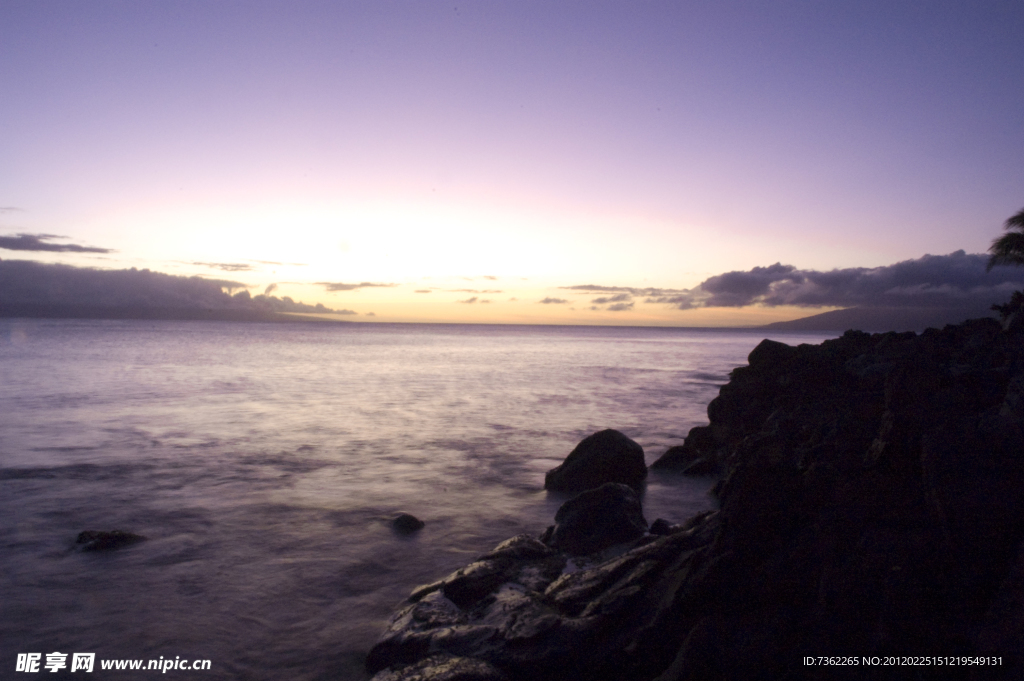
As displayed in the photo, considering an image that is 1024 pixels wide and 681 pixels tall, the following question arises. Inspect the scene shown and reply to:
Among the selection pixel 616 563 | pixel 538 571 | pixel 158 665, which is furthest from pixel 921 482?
pixel 158 665

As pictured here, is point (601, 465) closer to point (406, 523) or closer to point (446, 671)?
point (406, 523)

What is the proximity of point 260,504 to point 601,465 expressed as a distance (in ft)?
27.9

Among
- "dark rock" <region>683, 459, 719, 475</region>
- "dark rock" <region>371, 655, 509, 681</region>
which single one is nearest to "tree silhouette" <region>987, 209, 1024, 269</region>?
"dark rock" <region>683, 459, 719, 475</region>

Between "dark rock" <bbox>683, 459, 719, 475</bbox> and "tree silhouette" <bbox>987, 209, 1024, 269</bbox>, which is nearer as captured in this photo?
"dark rock" <bbox>683, 459, 719, 475</bbox>

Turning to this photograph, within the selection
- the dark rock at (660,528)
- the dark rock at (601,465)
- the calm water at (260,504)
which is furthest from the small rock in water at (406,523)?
the dark rock at (660,528)

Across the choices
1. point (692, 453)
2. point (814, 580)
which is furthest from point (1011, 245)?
point (814, 580)

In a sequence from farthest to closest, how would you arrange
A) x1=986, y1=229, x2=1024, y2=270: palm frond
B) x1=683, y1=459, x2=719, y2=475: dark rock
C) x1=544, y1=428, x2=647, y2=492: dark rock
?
x1=986, y1=229, x2=1024, y2=270: palm frond → x1=683, y1=459, x2=719, y2=475: dark rock → x1=544, y1=428, x2=647, y2=492: dark rock

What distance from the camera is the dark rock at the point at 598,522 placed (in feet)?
31.7

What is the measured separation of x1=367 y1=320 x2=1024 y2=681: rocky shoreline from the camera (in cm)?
467

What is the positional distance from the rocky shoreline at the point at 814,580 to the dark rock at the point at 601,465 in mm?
5988

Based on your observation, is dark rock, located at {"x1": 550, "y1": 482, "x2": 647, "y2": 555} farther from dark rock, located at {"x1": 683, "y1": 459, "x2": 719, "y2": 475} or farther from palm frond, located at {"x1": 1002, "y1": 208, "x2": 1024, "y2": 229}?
palm frond, located at {"x1": 1002, "y1": 208, "x2": 1024, "y2": 229}

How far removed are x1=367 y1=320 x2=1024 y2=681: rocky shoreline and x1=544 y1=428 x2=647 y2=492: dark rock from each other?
599 centimetres

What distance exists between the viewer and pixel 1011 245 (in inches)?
1228

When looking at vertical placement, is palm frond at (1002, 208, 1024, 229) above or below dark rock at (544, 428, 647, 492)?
above
